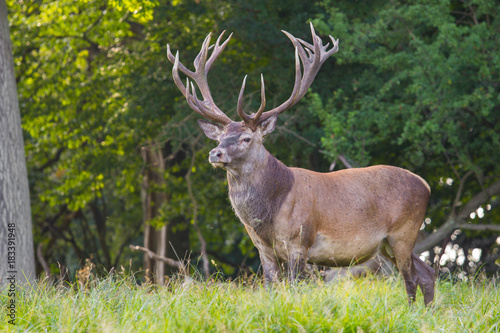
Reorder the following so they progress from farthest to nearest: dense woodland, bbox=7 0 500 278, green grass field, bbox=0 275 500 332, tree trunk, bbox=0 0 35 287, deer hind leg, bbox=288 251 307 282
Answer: dense woodland, bbox=7 0 500 278, tree trunk, bbox=0 0 35 287, deer hind leg, bbox=288 251 307 282, green grass field, bbox=0 275 500 332

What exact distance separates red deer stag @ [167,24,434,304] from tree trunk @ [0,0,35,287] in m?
2.70

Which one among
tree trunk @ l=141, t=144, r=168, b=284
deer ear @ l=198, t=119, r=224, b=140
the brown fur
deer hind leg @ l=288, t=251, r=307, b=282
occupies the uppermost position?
deer ear @ l=198, t=119, r=224, b=140

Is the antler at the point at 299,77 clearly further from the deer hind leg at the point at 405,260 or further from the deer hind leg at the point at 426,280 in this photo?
the deer hind leg at the point at 426,280

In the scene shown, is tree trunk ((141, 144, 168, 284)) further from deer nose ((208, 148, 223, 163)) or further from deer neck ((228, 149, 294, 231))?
deer nose ((208, 148, 223, 163))

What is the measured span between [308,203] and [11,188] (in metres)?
3.67

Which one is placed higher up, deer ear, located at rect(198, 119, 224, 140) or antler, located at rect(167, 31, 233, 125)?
antler, located at rect(167, 31, 233, 125)

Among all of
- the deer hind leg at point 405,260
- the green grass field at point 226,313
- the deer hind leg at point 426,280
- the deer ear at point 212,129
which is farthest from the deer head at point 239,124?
the deer hind leg at point 426,280

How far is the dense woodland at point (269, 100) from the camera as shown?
31.1ft

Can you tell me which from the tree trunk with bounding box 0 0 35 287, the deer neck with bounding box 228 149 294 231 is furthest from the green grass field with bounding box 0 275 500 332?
the tree trunk with bounding box 0 0 35 287

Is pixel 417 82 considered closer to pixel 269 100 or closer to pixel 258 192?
pixel 269 100

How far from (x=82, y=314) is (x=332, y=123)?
603 cm

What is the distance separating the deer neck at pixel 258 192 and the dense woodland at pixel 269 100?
3936 millimetres

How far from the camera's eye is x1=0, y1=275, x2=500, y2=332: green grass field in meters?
4.03

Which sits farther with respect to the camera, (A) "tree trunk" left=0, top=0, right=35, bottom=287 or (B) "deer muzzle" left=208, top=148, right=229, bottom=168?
(A) "tree trunk" left=0, top=0, right=35, bottom=287
